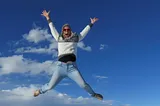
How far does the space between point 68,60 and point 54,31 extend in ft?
6.46

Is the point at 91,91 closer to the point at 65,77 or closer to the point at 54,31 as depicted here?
the point at 65,77

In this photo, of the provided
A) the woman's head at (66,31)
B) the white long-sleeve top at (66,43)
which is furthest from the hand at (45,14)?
the woman's head at (66,31)

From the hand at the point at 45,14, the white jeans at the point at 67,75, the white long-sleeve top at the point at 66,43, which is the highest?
the hand at the point at 45,14

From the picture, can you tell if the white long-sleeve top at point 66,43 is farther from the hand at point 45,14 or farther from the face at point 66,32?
the hand at point 45,14

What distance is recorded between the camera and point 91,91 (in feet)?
83.2

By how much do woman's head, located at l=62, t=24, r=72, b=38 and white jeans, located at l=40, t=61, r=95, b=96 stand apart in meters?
1.63

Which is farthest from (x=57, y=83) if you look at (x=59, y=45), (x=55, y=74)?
(x=59, y=45)

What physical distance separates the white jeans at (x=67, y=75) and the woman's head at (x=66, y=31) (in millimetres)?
1634

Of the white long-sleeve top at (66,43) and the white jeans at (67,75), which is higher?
the white long-sleeve top at (66,43)

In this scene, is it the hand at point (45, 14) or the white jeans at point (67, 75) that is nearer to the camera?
the white jeans at point (67, 75)

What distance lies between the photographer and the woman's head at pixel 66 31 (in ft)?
82.8

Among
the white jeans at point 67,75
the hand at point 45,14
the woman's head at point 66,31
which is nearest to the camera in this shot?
the white jeans at point 67,75

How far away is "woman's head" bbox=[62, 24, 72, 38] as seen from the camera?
2525 cm

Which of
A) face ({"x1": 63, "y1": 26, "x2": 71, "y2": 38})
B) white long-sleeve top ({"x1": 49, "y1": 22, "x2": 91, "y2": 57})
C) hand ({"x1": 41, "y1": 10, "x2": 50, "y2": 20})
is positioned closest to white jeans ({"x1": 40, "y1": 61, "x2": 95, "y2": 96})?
white long-sleeve top ({"x1": 49, "y1": 22, "x2": 91, "y2": 57})
